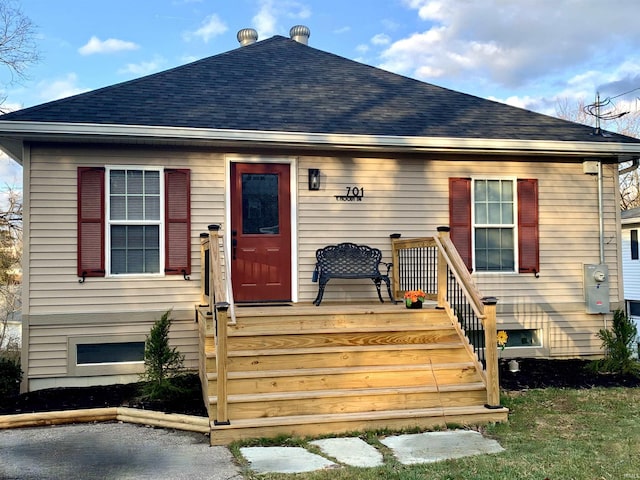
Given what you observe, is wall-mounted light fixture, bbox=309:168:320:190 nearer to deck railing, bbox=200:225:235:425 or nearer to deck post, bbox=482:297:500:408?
deck railing, bbox=200:225:235:425

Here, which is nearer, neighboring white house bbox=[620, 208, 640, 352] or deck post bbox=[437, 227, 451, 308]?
deck post bbox=[437, 227, 451, 308]

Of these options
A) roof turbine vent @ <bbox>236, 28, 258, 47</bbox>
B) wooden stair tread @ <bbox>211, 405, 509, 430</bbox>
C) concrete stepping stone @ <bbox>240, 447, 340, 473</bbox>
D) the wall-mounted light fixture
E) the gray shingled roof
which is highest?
roof turbine vent @ <bbox>236, 28, 258, 47</bbox>

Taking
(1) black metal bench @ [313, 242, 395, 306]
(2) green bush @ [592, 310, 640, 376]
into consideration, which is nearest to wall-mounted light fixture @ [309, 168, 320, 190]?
(1) black metal bench @ [313, 242, 395, 306]

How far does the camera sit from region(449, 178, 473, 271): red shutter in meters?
7.43

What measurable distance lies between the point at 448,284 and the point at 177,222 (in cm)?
320

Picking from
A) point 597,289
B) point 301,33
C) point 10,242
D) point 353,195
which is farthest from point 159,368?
point 10,242

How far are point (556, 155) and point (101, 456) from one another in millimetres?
6509

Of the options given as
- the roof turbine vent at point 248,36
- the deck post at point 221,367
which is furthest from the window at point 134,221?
the roof turbine vent at point 248,36

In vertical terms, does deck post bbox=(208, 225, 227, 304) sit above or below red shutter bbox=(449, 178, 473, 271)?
below

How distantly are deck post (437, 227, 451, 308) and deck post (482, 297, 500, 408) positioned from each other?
2.81 ft

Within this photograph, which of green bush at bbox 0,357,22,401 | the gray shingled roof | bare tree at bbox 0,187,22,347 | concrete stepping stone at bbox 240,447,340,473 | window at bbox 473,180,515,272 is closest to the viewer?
Result: concrete stepping stone at bbox 240,447,340,473

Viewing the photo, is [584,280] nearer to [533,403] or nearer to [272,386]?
[533,403]

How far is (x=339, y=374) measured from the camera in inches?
195

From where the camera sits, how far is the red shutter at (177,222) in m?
6.68
